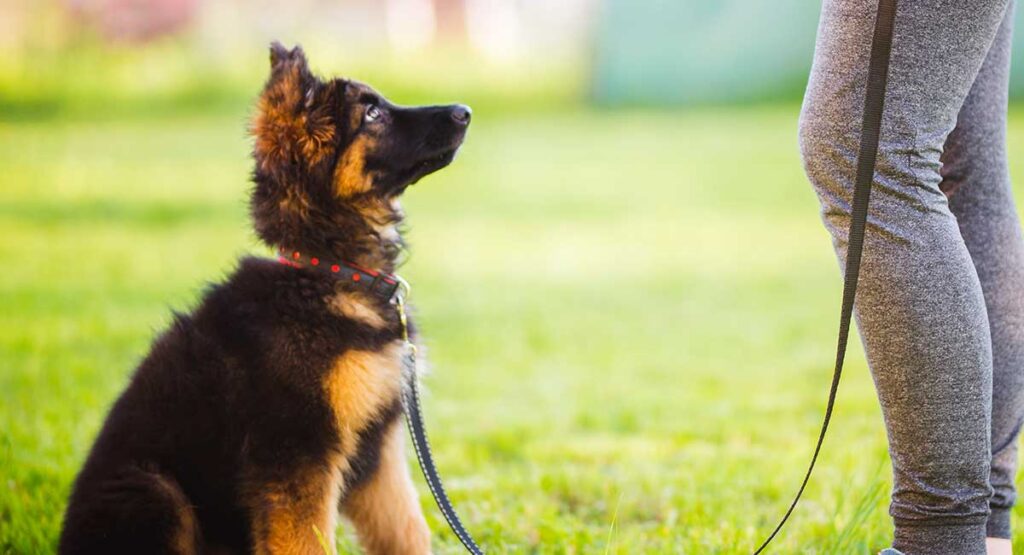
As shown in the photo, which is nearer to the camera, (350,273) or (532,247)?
(350,273)

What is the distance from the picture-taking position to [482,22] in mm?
15758

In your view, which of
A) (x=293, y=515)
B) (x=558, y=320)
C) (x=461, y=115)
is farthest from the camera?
(x=558, y=320)

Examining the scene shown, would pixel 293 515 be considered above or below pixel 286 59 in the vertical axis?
below

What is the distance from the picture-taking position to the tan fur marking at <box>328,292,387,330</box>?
110 inches

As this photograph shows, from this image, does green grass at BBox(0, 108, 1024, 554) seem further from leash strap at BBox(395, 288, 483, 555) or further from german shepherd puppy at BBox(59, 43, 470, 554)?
leash strap at BBox(395, 288, 483, 555)

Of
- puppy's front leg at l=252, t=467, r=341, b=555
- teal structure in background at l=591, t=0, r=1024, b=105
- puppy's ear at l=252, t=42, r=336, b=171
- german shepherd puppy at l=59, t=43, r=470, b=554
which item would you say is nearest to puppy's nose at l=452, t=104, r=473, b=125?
german shepherd puppy at l=59, t=43, r=470, b=554

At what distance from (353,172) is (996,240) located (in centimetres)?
171

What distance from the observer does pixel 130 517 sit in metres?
2.45

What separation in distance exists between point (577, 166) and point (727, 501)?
10.3 m

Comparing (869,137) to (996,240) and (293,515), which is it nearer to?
(996,240)

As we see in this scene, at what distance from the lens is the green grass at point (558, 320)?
3.44 metres

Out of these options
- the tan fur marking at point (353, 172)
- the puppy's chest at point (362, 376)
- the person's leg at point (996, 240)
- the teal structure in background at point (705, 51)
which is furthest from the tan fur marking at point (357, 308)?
the teal structure in background at point (705, 51)

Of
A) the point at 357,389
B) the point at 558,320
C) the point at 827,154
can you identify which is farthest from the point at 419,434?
the point at 558,320

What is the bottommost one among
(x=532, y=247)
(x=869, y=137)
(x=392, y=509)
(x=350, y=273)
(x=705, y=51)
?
(x=392, y=509)
